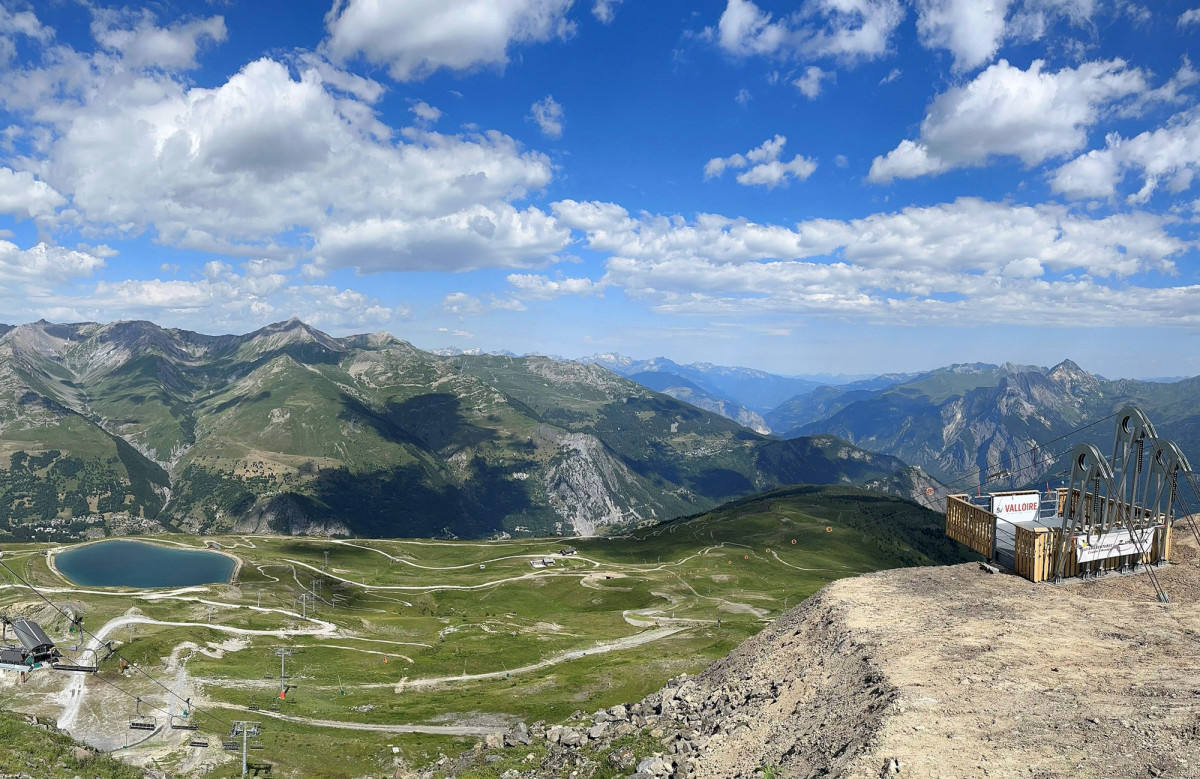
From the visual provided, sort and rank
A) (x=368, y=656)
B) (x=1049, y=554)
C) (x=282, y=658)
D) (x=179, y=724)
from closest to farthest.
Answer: (x=1049, y=554)
(x=179, y=724)
(x=282, y=658)
(x=368, y=656)

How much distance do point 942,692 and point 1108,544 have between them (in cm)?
3102

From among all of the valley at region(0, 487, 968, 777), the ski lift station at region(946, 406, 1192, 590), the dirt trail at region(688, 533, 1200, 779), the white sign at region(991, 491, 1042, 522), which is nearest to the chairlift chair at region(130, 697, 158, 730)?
the valley at region(0, 487, 968, 777)

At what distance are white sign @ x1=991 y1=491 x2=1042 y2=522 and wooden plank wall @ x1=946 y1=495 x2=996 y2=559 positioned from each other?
305 centimetres

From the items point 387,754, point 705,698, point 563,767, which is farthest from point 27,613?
point 705,698

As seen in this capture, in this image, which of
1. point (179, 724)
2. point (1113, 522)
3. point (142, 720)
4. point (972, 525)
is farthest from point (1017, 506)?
point (142, 720)

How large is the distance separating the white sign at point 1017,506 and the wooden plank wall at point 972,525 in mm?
3050

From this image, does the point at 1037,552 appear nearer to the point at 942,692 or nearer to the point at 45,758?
the point at 942,692

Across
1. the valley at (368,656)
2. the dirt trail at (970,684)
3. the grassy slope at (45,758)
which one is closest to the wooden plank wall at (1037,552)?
the dirt trail at (970,684)

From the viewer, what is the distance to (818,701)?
42875 mm

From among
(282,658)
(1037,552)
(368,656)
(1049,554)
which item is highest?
(1037,552)

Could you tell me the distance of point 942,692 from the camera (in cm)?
3797

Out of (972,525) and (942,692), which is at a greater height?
(972,525)

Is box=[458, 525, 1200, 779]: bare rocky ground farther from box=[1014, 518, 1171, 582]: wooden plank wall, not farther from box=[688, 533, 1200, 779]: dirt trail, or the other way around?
box=[1014, 518, 1171, 582]: wooden plank wall

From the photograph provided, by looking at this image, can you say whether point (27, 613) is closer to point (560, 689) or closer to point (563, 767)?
point (560, 689)
